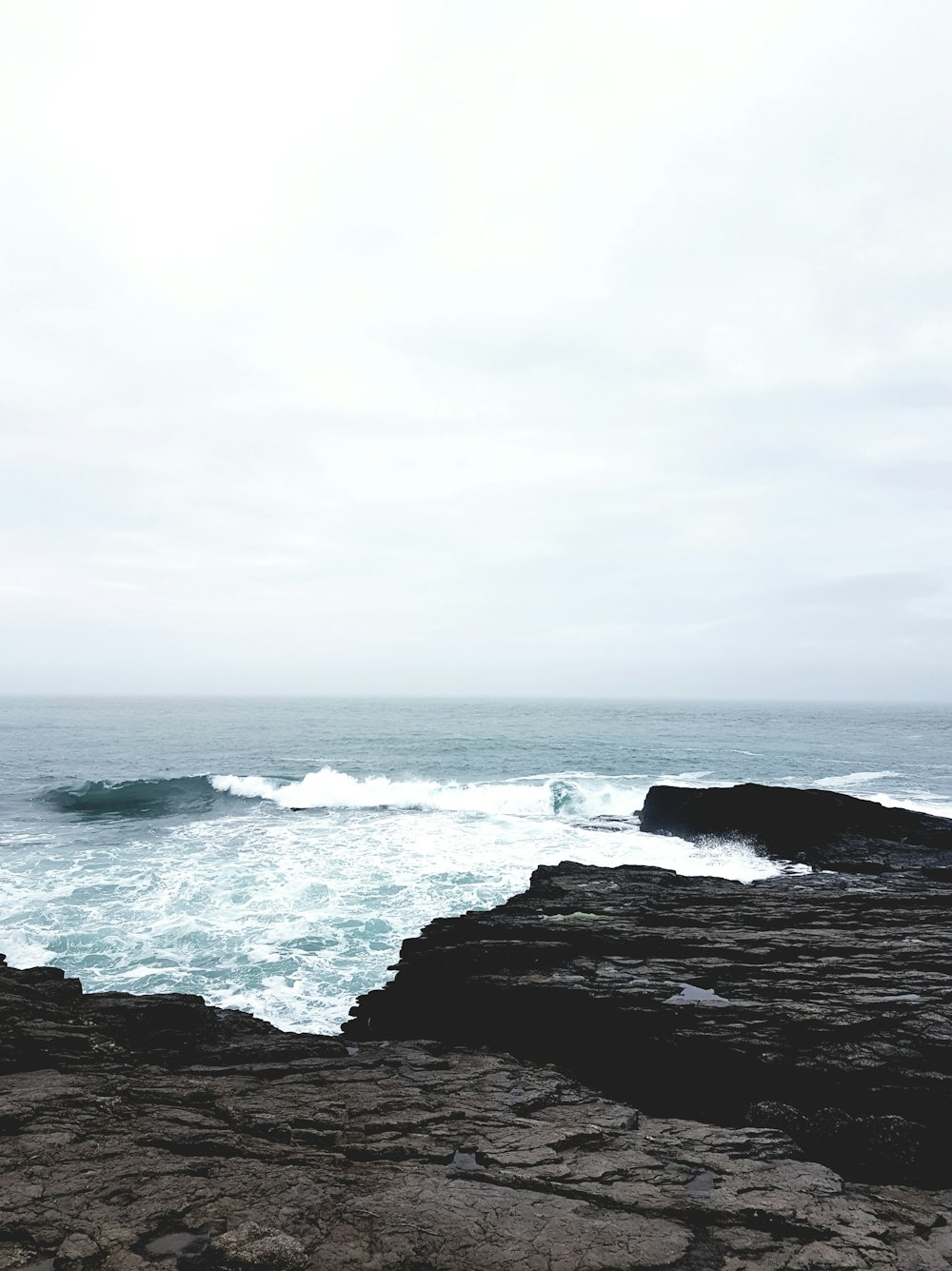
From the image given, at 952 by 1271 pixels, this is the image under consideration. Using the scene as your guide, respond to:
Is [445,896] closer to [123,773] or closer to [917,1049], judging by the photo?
[917,1049]

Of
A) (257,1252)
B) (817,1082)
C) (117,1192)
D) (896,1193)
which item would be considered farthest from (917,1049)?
(117,1192)

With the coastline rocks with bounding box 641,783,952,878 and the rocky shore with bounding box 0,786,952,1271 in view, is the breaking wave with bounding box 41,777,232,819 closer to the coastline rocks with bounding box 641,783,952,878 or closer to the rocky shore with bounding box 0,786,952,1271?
the coastline rocks with bounding box 641,783,952,878

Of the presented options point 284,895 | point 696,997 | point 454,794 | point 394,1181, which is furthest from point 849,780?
point 394,1181

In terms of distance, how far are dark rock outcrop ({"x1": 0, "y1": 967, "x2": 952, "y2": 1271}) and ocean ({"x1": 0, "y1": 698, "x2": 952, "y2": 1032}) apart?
22.7 feet

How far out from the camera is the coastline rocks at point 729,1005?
6.89 metres

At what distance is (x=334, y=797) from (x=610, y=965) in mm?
33222

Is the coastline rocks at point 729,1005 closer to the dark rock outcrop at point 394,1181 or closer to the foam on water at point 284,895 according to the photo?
the dark rock outcrop at point 394,1181

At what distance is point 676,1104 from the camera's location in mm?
7793

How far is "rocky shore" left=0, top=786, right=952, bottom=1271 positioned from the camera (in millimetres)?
4512

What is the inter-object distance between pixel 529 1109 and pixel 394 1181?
215 cm

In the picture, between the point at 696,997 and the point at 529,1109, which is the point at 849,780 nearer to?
the point at 696,997

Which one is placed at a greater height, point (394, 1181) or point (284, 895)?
point (394, 1181)

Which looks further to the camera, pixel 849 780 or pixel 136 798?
pixel 849 780

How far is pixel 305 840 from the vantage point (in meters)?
28.9
